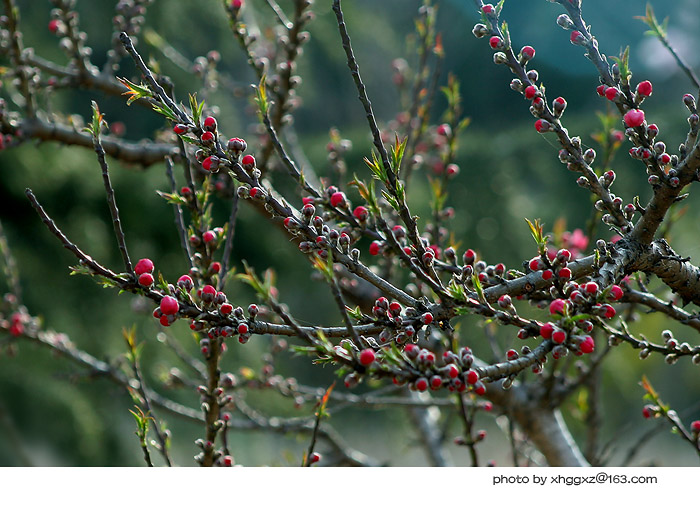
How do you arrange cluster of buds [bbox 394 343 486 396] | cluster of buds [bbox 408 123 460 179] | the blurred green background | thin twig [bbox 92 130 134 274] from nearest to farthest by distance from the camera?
cluster of buds [bbox 394 343 486 396], thin twig [bbox 92 130 134 274], cluster of buds [bbox 408 123 460 179], the blurred green background

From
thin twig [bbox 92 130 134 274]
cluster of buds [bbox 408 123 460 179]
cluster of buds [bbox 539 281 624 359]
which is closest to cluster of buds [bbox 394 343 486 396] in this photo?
cluster of buds [bbox 539 281 624 359]

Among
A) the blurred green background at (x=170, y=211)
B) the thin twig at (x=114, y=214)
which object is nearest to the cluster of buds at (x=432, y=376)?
the thin twig at (x=114, y=214)

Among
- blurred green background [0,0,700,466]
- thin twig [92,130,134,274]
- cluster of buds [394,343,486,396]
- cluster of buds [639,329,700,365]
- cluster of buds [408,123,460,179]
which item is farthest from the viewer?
blurred green background [0,0,700,466]

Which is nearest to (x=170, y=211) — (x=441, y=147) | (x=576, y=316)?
(x=441, y=147)

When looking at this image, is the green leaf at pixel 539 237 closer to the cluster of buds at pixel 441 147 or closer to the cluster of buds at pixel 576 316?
the cluster of buds at pixel 576 316

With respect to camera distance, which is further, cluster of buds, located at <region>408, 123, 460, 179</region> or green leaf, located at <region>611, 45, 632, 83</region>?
cluster of buds, located at <region>408, 123, 460, 179</region>

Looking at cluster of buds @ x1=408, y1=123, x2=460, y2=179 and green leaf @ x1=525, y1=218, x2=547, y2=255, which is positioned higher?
cluster of buds @ x1=408, y1=123, x2=460, y2=179

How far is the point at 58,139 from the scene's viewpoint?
1.25m

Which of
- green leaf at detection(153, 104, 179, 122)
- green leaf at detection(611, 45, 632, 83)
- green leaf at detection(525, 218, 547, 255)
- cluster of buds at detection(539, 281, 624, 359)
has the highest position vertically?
green leaf at detection(611, 45, 632, 83)

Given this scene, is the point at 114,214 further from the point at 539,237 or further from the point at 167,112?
the point at 539,237

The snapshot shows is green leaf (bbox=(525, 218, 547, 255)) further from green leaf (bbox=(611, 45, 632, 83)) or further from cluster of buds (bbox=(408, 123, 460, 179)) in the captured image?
cluster of buds (bbox=(408, 123, 460, 179))

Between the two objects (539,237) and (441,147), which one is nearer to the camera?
(539,237)

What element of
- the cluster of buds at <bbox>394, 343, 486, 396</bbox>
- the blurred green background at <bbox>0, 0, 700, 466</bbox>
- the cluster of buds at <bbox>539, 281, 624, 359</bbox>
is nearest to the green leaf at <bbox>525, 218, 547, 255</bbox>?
the cluster of buds at <bbox>539, 281, 624, 359</bbox>
